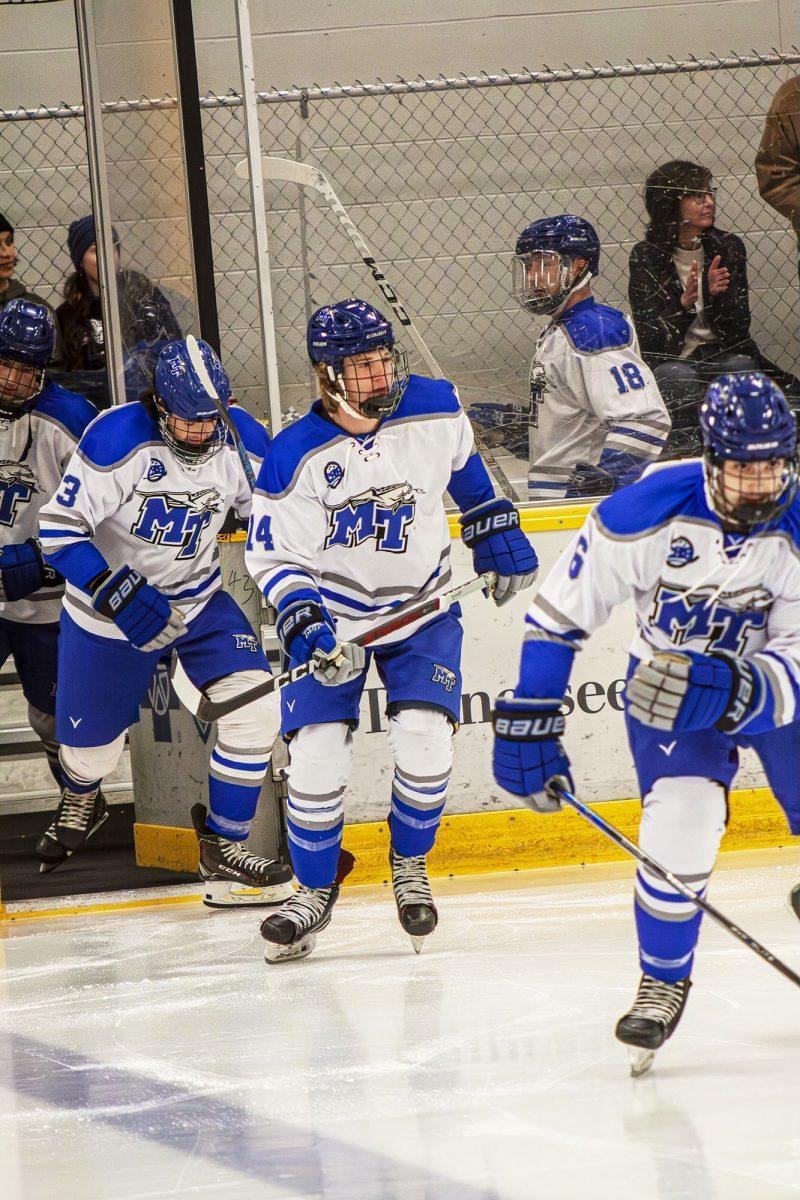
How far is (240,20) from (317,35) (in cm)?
215

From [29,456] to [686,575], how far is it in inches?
95.1

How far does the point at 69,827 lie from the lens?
420 cm

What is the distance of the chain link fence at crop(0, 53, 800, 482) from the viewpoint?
4.29m

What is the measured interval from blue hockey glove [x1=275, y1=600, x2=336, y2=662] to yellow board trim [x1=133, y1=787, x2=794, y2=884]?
1.12 metres

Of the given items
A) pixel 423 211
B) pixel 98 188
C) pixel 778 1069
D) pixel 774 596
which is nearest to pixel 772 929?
pixel 778 1069

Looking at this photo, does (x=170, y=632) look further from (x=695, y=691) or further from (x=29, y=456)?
(x=695, y=691)

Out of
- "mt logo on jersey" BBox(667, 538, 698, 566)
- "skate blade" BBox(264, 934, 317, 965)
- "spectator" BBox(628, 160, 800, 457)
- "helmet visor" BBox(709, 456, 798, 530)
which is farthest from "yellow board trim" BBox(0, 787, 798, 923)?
"helmet visor" BBox(709, 456, 798, 530)

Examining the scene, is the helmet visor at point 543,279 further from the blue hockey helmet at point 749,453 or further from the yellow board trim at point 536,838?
the blue hockey helmet at point 749,453

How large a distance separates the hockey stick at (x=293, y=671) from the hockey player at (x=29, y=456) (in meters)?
0.52

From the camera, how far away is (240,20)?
13.6 ft

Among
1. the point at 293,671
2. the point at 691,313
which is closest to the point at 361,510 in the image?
the point at 293,671

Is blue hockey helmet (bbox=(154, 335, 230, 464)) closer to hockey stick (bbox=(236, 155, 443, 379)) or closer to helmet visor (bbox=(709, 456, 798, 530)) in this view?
hockey stick (bbox=(236, 155, 443, 379))

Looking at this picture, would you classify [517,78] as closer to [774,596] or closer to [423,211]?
[423,211]

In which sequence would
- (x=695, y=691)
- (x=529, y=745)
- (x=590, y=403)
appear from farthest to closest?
(x=590, y=403), (x=529, y=745), (x=695, y=691)
